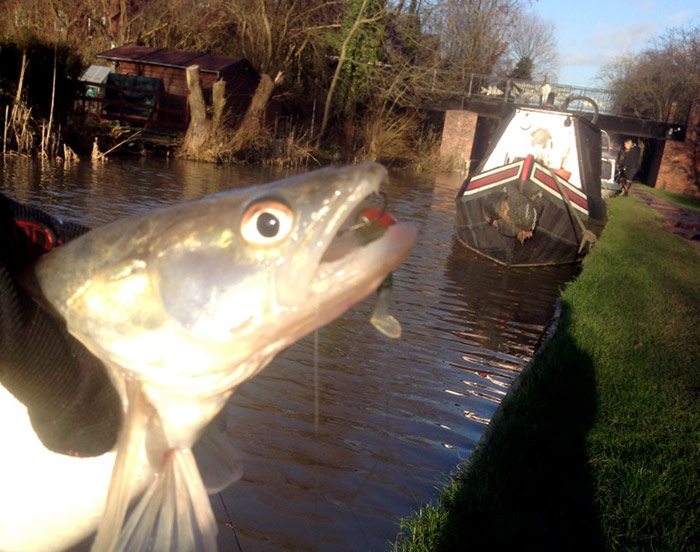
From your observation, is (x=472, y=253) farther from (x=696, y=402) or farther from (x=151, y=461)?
(x=151, y=461)

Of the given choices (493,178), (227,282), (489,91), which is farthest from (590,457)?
(489,91)

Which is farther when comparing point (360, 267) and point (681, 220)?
point (681, 220)

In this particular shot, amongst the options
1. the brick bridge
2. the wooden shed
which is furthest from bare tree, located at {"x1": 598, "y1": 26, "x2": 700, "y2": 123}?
the wooden shed

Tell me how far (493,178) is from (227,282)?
11.2m

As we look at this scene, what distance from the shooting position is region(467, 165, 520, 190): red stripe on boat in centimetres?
1166

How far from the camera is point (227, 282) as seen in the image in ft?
4.45

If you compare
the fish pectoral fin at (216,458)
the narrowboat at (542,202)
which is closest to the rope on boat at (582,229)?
the narrowboat at (542,202)

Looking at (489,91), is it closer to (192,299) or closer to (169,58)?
(169,58)

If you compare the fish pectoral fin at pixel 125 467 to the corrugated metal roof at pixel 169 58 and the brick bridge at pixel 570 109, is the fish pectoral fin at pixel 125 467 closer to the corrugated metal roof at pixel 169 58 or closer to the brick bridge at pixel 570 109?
the corrugated metal roof at pixel 169 58

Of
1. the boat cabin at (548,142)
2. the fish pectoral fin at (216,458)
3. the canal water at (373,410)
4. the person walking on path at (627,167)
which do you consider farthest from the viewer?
the person walking on path at (627,167)

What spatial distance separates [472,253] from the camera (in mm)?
12344

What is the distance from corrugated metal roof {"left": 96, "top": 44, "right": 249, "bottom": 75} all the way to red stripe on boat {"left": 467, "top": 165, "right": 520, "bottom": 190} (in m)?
17.9

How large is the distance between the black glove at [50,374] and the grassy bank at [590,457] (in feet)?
6.03

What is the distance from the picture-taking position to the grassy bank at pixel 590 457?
10.0ft
